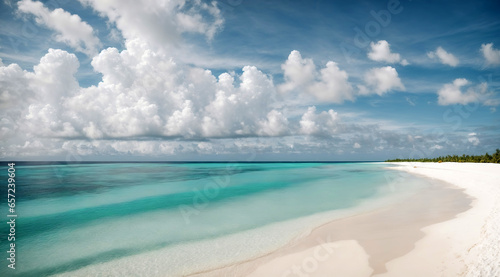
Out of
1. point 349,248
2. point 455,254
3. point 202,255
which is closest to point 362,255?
point 349,248

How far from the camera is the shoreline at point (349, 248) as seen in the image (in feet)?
21.8

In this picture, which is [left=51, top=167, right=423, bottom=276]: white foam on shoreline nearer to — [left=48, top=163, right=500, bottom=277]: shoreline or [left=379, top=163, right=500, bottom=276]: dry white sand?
[left=48, top=163, right=500, bottom=277]: shoreline

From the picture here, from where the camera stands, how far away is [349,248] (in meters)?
7.92

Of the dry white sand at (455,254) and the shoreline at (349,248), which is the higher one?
the dry white sand at (455,254)

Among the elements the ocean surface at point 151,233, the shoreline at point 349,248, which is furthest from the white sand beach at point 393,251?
the ocean surface at point 151,233

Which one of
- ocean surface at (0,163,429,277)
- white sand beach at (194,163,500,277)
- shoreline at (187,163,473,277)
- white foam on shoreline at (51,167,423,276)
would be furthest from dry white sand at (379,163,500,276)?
ocean surface at (0,163,429,277)

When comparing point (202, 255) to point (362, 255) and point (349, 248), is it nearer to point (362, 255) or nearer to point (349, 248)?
point (349, 248)

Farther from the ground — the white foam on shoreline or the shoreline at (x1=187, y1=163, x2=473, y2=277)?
the shoreline at (x1=187, y1=163, x2=473, y2=277)

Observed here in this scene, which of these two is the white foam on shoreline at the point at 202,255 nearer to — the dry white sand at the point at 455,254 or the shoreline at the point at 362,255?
the shoreline at the point at 362,255

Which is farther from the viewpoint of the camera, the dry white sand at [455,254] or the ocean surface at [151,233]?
the ocean surface at [151,233]

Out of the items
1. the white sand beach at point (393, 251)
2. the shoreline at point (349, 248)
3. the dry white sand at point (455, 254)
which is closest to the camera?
the dry white sand at point (455, 254)

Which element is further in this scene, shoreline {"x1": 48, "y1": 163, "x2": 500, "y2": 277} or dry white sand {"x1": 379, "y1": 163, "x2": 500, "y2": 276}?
shoreline {"x1": 48, "y1": 163, "x2": 500, "y2": 277}

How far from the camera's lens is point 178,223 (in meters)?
12.6

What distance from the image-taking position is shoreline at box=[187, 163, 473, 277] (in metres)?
6.64
